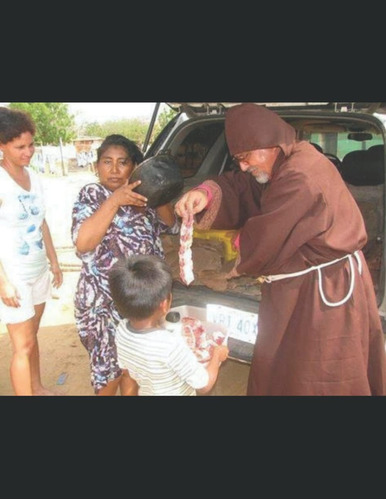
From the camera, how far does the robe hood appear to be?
1811 millimetres

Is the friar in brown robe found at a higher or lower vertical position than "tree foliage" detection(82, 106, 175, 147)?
lower

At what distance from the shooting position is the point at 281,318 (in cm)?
198

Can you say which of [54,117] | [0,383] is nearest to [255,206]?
[0,383]

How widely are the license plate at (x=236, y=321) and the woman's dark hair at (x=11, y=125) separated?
1.42 meters

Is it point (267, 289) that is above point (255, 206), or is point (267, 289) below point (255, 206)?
below

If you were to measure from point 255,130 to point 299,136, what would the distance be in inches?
Answer: 109

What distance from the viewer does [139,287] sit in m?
1.77

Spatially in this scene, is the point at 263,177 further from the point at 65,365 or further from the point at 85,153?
the point at 85,153

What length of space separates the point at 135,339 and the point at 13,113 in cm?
138

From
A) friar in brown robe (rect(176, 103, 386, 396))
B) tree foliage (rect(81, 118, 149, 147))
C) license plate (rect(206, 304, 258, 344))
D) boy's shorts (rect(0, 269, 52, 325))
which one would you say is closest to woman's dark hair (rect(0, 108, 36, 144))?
boy's shorts (rect(0, 269, 52, 325))

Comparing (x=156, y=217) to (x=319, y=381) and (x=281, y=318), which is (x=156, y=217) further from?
(x=319, y=381)

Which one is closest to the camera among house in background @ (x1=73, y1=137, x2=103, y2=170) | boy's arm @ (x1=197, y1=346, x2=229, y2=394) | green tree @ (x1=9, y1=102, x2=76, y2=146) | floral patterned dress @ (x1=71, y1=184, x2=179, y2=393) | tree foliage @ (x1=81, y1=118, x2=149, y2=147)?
boy's arm @ (x1=197, y1=346, x2=229, y2=394)

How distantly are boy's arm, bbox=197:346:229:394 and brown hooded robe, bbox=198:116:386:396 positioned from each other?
0.61 ft

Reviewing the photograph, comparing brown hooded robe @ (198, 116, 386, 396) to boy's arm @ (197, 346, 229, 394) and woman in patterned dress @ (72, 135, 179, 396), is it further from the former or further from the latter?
woman in patterned dress @ (72, 135, 179, 396)
